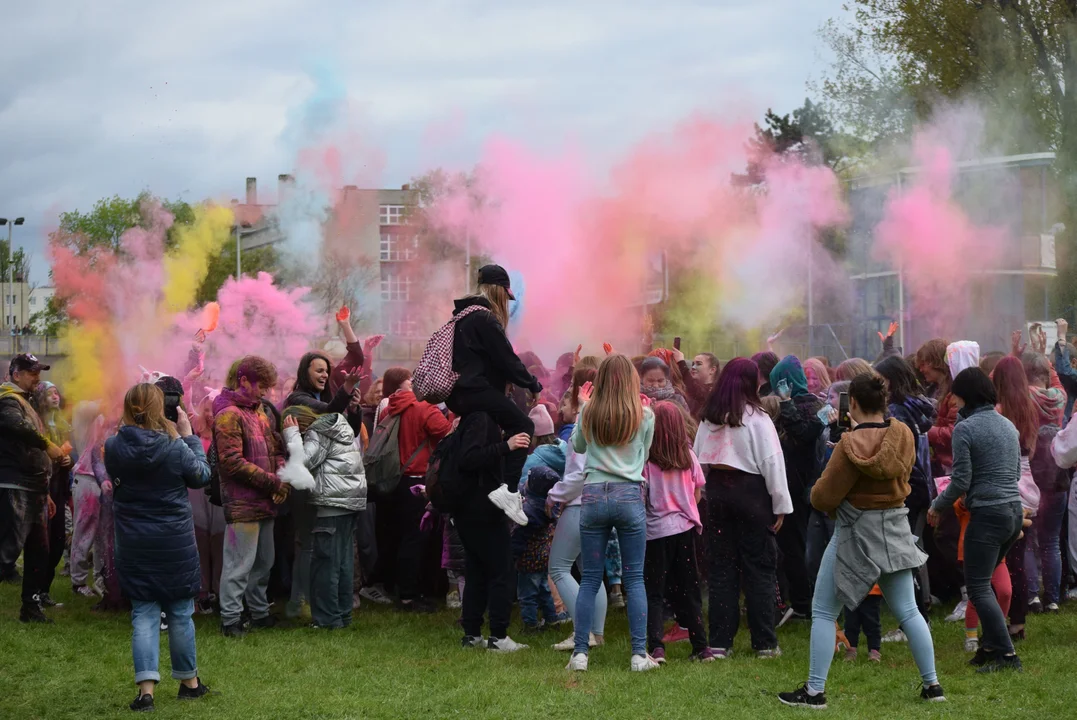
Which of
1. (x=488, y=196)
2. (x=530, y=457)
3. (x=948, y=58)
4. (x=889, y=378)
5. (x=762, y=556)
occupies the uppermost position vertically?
(x=948, y=58)

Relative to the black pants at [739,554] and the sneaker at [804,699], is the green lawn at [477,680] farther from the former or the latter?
the black pants at [739,554]

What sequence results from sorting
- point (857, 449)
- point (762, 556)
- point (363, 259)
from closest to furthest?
1. point (857, 449)
2. point (762, 556)
3. point (363, 259)

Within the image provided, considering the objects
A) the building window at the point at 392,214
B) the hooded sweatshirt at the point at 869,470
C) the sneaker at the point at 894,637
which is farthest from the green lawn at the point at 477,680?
the building window at the point at 392,214

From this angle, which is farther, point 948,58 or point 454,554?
point 948,58

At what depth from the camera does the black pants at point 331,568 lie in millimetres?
8992

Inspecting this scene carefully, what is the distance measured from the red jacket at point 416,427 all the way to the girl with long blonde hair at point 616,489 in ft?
7.84

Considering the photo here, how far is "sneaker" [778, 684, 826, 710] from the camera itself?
6.39m

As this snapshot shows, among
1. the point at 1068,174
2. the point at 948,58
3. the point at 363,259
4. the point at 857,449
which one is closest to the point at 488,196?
the point at 363,259

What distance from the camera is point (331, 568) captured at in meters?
9.00

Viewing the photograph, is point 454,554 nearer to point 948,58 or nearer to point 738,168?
point 738,168

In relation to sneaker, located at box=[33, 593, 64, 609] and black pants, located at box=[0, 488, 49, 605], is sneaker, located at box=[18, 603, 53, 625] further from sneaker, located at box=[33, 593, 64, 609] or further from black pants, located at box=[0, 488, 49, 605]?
sneaker, located at box=[33, 593, 64, 609]

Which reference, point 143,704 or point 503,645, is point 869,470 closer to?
point 503,645

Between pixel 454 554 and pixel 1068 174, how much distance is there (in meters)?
30.4

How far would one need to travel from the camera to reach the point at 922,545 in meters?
8.94
